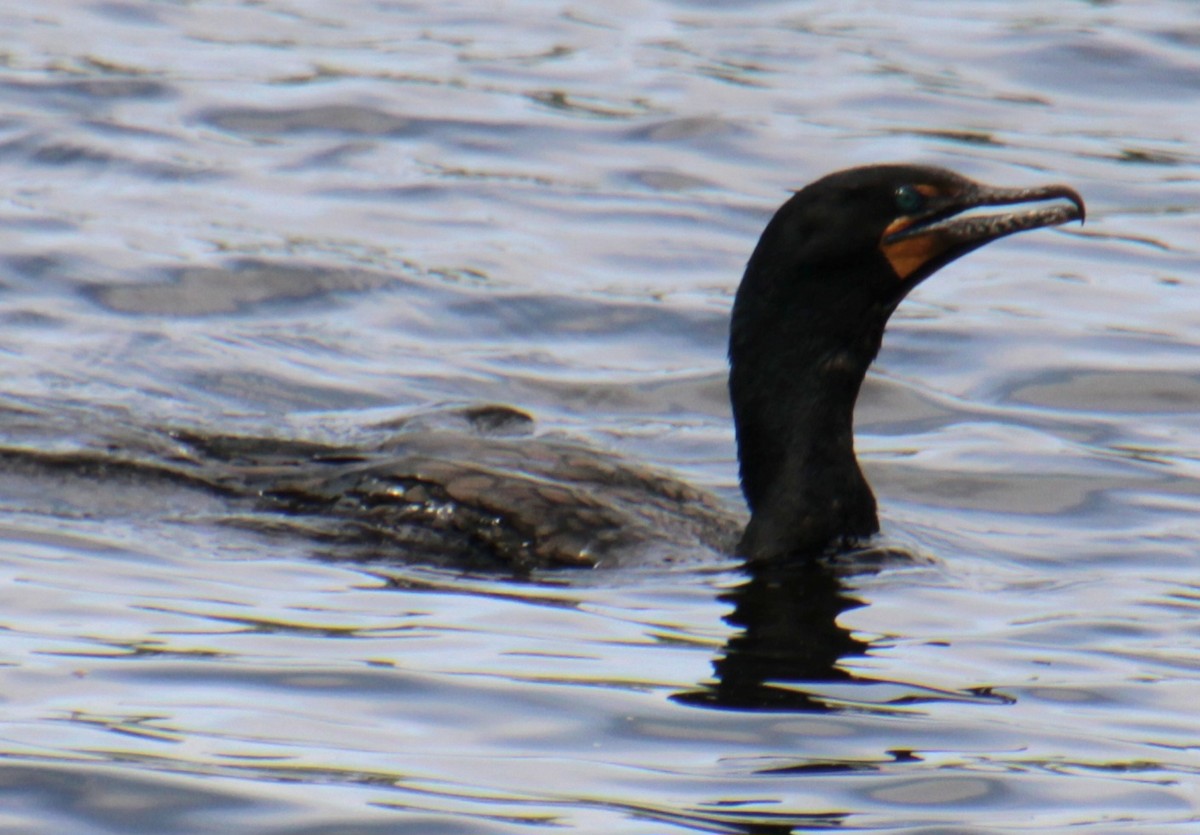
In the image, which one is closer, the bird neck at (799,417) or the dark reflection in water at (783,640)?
the dark reflection in water at (783,640)

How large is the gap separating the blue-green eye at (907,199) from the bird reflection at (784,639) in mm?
1143

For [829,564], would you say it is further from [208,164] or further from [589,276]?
[208,164]

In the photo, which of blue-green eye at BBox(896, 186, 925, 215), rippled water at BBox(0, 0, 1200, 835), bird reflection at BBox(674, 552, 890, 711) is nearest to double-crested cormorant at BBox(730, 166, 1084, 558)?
blue-green eye at BBox(896, 186, 925, 215)

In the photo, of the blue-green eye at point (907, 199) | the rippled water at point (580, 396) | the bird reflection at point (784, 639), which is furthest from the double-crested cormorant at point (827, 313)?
the rippled water at point (580, 396)

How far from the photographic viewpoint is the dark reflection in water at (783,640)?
5746 mm

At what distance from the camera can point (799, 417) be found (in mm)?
7445

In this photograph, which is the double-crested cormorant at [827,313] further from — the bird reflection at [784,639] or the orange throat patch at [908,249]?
the bird reflection at [784,639]

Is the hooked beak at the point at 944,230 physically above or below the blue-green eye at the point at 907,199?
below

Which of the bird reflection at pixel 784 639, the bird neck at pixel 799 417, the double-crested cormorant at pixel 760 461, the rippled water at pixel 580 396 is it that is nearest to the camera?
the rippled water at pixel 580 396

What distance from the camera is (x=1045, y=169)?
14023 mm

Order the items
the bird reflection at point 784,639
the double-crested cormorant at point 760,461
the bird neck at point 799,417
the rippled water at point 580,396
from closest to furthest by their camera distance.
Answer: the rippled water at point 580,396
the bird reflection at point 784,639
the double-crested cormorant at point 760,461
the bird neck at point 799,417

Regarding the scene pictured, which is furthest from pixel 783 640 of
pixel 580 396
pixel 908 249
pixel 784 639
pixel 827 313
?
pixel 580 396

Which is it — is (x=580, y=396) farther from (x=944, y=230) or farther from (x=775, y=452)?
(x=944, y=230)

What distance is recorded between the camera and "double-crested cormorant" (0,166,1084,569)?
714 centimetres
